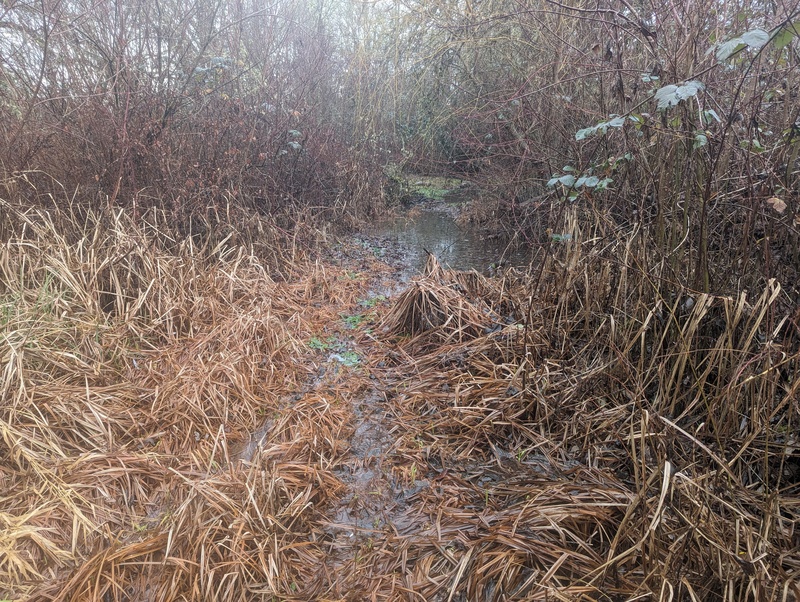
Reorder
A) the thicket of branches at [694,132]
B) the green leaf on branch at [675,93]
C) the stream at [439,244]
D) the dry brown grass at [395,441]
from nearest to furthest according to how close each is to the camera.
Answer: the dry brown grass at [395,441]
the green leaf on branch at [675,93]
the thicket of branches at [694,132]
the stream at [439,244]

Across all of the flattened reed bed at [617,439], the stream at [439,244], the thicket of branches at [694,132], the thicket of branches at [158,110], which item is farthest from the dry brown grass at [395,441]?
the stream at [439,244]

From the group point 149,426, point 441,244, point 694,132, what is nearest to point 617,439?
point 694,132

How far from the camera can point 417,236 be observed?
27.7ft

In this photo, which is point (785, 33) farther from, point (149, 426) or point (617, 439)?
point (149, 426)

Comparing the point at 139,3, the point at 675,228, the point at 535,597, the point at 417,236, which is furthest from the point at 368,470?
the point at 417,236

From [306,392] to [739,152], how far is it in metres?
2.86

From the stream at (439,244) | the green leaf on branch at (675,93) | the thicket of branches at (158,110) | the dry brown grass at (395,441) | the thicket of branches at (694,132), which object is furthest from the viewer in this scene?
the stream at (439,244)

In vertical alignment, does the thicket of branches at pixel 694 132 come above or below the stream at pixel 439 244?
above

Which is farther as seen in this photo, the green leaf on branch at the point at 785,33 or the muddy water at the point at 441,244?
the muddy water at the point at 441,244

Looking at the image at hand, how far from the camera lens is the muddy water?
6.49 meters

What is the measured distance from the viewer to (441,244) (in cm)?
779

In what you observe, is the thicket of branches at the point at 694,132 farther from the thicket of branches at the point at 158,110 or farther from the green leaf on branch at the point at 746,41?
the thicket of branches at the point at 158,110

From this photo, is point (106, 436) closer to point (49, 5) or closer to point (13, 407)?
point (13, 407)

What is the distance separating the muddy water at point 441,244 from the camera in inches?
255
